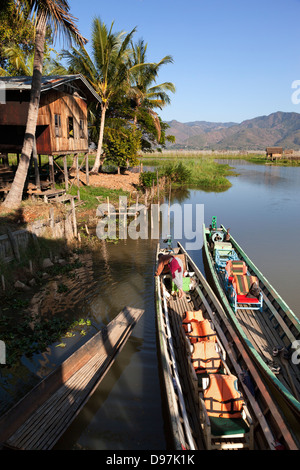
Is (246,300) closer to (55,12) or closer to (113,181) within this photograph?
(55,12)

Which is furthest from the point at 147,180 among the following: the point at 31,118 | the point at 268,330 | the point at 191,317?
the point at 191,317

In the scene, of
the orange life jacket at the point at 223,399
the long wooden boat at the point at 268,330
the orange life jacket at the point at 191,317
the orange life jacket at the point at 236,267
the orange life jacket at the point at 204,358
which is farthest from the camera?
the orange life jacket at the point at 236,267

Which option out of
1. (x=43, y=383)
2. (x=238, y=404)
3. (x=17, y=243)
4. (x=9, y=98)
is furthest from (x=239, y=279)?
(x=9, y=98)

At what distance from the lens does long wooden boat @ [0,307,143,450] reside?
568 centimetres

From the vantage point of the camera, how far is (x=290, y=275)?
47.3 feet

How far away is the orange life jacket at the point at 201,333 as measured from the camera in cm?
726

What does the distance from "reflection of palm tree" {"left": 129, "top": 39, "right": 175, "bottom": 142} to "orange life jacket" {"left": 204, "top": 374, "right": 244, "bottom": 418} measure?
32118 mm

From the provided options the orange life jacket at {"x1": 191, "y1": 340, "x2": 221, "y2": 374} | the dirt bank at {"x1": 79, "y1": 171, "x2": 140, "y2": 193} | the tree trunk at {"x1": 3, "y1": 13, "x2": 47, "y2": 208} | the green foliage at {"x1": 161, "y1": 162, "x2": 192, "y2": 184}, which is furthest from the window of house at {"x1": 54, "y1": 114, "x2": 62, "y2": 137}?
the green foliage at {"x1": 161, "y1": 162, "x2": 192, "y2": 184}

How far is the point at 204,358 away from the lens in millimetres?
6566

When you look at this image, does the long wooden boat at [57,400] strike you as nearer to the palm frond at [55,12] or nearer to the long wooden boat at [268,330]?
the long wooden boat at [268,330]

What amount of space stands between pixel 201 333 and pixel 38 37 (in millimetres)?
14794

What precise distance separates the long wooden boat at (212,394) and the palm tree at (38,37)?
1033cm

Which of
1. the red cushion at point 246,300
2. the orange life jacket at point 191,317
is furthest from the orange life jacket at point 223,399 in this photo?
the red cushion at point 246,300

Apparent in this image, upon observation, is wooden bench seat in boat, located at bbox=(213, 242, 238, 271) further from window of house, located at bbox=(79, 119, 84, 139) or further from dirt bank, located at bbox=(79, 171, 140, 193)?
dirt bank, located at bbox=(79, 171, 140, 193)
